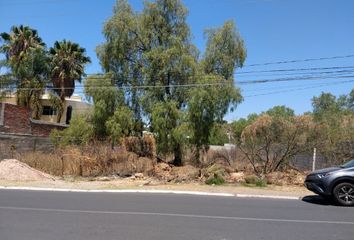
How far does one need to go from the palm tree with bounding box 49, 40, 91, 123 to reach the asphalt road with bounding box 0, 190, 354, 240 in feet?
103

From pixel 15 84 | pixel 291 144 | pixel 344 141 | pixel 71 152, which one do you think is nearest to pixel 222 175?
pixel 291 144

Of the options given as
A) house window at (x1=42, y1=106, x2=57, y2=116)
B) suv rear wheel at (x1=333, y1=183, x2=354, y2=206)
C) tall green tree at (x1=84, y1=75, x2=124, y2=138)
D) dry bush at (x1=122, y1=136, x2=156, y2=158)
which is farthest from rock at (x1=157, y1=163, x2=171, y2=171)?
house window at (x1=42, y1=106, x2=57, y2=116)

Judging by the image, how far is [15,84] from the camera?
143ft

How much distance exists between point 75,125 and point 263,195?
660 inches

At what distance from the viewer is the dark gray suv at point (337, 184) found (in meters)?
14.1

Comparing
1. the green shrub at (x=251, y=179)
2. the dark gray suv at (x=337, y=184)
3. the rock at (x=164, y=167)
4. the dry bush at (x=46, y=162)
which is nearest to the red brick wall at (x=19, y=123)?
the dry bush at (x=46, y=162)

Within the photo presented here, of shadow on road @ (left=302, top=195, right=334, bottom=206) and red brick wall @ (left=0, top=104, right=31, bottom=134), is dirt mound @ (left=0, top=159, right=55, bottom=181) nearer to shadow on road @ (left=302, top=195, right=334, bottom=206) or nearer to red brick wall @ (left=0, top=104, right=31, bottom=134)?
shadow on road @ (left=302, top=195, right=334, bottom=206)

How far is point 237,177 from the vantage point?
2095 centimetres

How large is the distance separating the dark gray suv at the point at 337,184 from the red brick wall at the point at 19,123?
86.8 ft

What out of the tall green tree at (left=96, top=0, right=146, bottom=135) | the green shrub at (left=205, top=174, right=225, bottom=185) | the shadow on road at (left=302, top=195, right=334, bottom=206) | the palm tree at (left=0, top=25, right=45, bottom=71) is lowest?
the shadow on road at (left=302, top=195, right=334, bottom=206)

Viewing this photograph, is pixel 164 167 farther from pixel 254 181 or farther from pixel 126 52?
pixel 126 52

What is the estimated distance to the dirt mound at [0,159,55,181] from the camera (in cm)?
2153

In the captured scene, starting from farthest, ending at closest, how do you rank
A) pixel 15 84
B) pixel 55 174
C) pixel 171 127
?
pixel 15 84, pixel 171 127, pixel 55 174

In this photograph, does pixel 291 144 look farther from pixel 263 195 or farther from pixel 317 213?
pixel 317 213
